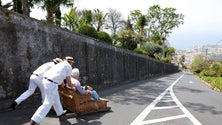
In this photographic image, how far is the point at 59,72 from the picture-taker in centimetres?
719

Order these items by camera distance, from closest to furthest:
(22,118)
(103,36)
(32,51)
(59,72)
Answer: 1. (59,72)
2. (22,118)
3. (32,51)
4. (103,36)

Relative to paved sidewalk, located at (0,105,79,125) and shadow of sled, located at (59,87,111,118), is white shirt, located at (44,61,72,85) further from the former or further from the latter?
shadow of sled, located at (59,87,111,118)

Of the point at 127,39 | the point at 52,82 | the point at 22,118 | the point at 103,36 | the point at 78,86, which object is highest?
the point at 127,39

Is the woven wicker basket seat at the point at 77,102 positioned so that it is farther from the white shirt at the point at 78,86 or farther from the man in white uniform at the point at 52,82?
the man in white uniform at the point at 52,82

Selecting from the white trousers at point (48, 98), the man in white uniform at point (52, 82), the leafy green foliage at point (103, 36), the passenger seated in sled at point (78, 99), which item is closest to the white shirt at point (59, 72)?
the man in white uniform at point (52, 82)

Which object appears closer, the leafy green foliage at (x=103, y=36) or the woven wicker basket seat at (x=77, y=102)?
the woven wicker basket seat at (x=77, y=102)

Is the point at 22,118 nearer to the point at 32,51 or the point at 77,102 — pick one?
the point at 77,102

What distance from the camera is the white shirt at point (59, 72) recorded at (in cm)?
711

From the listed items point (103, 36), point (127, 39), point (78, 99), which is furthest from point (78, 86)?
point (127, 39)

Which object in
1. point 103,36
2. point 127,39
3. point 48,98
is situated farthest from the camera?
point 127,39

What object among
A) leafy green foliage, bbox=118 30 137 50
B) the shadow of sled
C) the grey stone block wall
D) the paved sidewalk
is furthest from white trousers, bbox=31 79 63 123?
leafy green foliage, bbox=118 30 137 50

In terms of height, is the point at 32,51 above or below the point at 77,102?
above

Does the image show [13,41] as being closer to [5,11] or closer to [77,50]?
[5,11]

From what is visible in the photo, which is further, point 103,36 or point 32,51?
point 103,36
